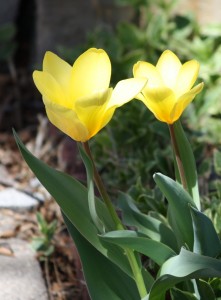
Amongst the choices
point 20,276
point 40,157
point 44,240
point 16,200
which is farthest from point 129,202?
point 40,157

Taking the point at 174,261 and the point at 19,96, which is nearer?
the point at 174,261

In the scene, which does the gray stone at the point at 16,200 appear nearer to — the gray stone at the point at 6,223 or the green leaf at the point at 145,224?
the gray stone at the point at 6,223

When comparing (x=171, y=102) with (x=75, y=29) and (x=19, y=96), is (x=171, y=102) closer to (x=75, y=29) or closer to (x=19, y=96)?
(x=19, y=96)

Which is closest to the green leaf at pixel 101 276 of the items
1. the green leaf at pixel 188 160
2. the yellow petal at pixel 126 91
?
the green leaf at pixel 188 160

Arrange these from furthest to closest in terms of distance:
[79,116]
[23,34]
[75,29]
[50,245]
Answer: [23,34]
[75,29]
[50,245]
[79,116]

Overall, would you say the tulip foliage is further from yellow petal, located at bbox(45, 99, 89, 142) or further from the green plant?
the green plant

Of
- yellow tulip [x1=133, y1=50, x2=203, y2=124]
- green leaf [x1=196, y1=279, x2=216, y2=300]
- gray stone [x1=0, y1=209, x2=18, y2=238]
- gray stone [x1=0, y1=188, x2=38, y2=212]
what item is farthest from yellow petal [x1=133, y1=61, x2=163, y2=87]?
gray stone [x1=0, y1=188, x2=38, y2=212]

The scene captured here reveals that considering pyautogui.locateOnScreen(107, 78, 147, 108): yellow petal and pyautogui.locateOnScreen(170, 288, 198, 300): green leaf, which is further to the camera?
pyautogui.locateOnScreen(170, 288, 198, 300): green leaf

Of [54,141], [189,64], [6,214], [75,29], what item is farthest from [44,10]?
[189,64]
